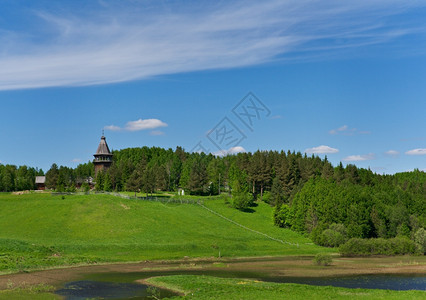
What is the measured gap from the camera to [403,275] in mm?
63344

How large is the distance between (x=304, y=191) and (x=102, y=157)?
78.9 m

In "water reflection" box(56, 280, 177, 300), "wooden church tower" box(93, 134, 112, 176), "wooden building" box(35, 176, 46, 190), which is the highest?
"wooden church tower" box(93, 134, 112, 176)

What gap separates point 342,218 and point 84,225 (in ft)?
214

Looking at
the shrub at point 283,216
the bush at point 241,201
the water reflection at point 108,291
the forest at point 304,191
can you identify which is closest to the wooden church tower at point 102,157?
the forest at point 304,191

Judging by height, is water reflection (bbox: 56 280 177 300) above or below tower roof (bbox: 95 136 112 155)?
below

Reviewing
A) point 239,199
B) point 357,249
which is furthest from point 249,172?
point 357,249

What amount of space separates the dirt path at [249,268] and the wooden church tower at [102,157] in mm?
94756

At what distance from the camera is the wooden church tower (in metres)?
163

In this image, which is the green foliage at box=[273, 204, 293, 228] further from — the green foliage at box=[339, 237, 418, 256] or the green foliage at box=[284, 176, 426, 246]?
the green foliage at box=[339, 237, 418, 256]

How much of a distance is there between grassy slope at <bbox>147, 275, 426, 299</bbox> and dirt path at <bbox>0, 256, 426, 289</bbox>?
38.4 ft

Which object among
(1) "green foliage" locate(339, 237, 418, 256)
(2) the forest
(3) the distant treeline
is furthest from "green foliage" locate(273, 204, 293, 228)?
(3) the distant treeline

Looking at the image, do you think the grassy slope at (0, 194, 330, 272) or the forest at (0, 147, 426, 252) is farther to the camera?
the forest at (0, 147, 426, 252)

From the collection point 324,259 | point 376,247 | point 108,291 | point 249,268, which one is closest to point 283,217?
point 376,247

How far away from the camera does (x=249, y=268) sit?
67.4 metres
